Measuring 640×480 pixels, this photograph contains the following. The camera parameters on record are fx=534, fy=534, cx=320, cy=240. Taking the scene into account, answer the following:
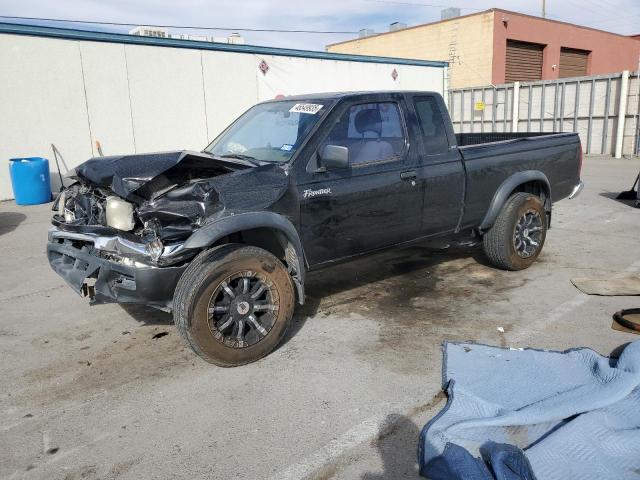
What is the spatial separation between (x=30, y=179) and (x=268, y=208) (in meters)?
→ 9.33

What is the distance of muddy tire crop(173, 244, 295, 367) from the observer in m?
3.59

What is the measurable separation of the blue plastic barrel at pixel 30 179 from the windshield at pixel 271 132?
7746mm

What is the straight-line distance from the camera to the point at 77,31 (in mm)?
12062

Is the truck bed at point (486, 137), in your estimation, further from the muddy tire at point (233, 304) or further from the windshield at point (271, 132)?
the muddy tire at point (233, 304)

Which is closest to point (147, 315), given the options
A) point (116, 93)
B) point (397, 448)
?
point (397, 448)

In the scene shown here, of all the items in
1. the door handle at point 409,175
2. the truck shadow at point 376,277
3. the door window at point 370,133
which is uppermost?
the door window at point 370,133

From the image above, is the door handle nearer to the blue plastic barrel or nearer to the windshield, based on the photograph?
the windshield

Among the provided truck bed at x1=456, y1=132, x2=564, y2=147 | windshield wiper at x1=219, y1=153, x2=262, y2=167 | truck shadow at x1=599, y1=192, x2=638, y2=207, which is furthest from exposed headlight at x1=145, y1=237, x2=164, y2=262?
truck shadow at x1=599, y1=192, x2=638, y2=207

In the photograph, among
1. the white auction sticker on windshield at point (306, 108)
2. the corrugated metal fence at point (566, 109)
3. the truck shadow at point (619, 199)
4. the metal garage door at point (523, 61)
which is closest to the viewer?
the white auction sticker on windshield at point (306, 108)

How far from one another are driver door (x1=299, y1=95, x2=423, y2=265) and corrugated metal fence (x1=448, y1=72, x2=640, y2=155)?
52.0ft

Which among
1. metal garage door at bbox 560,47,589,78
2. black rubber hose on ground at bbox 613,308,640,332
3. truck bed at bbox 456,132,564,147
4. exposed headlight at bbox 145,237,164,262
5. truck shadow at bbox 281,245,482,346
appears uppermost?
metal garage door at bbox 560,47,589,78

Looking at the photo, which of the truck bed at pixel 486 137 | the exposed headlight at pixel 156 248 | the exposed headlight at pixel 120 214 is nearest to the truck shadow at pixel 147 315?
the exposed headlight at pixel 120 214

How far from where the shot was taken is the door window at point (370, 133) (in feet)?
14.8

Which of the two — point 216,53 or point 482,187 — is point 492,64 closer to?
point 216,53
